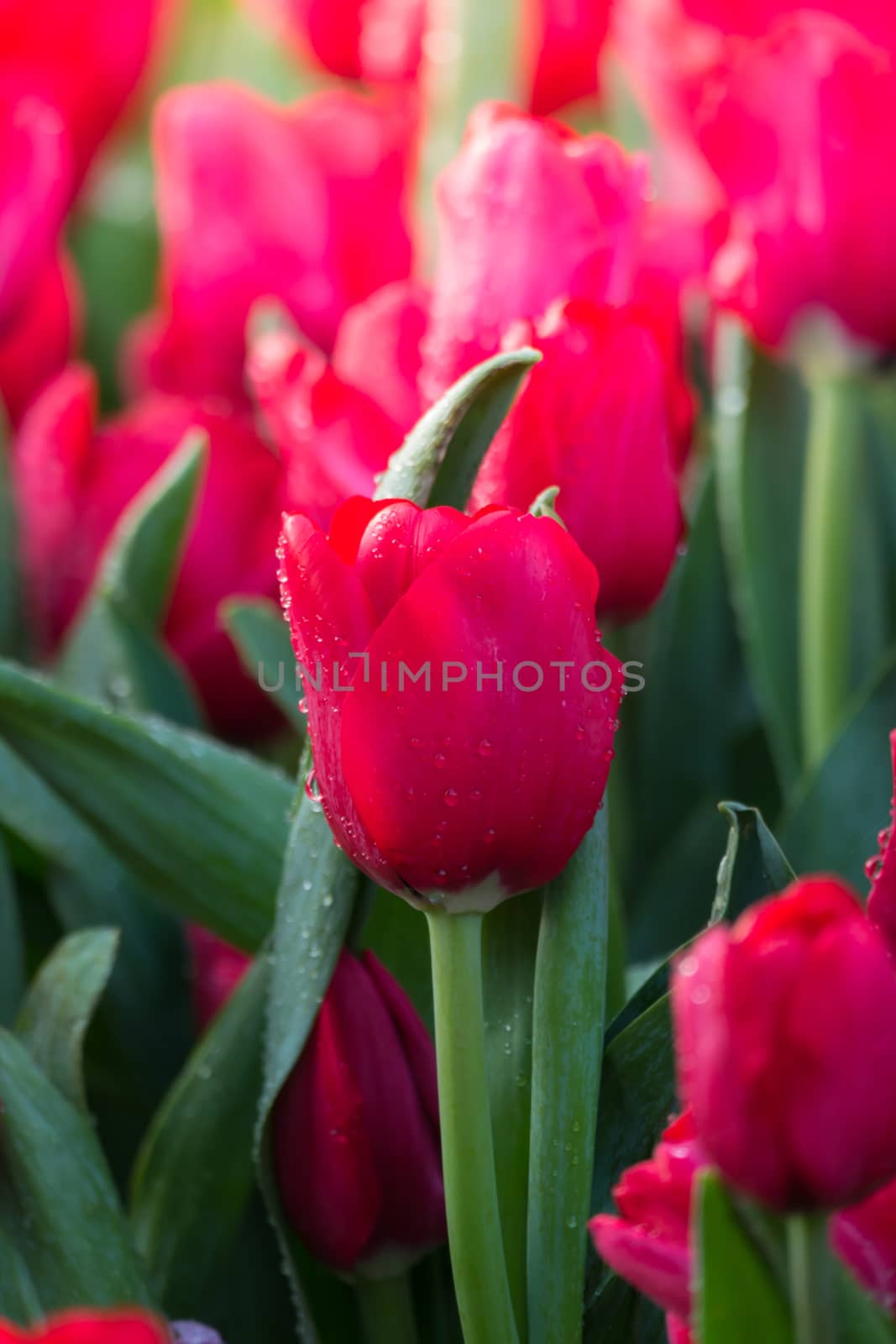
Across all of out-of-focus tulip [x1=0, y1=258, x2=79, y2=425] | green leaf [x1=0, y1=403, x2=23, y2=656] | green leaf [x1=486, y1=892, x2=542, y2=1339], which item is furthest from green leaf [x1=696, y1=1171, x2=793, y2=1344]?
out-of-focus tulip [x1=0, y1=258, x2=79, y2=425]

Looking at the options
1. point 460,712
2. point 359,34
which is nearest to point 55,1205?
point 460,712

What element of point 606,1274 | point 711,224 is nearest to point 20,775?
point 606,1274

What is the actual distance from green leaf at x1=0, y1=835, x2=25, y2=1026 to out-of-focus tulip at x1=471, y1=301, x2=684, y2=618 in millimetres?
192

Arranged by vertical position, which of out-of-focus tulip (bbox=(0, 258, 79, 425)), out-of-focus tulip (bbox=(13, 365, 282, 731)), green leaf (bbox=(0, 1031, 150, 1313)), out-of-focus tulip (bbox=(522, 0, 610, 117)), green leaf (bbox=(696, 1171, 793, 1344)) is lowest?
green leaf (bbox=(0, 1031, 150, 1313))

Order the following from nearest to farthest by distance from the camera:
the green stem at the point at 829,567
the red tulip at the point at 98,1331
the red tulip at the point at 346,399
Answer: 1. the red tulip at the point at 98,1331
2. the red tulip at the point at 346,399
3. the green stem at the point at 829,567

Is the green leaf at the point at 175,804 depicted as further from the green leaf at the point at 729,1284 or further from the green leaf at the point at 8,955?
the green leaf at the point at 729,1284

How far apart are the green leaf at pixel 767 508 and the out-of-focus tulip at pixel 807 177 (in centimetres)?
5

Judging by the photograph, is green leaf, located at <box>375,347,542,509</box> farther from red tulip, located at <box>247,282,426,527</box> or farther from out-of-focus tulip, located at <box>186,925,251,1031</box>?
out-of-focus tulip, located at <box>186,925,251,1031</box>

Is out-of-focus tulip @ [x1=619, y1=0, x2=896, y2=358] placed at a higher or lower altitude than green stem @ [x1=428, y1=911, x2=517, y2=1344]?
higher

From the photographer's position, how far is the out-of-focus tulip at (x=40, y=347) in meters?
0.77

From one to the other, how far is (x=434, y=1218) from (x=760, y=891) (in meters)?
0.11

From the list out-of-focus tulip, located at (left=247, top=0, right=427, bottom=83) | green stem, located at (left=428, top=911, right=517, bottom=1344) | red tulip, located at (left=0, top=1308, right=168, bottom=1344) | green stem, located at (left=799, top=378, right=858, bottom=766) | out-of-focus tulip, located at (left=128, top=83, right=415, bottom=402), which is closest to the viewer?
red tulip, located at (left=0, top=1308, right=168, bottom=1344)

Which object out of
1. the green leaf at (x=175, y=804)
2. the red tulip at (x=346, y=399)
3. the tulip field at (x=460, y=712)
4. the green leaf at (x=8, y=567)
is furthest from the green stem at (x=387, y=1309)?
the green leaf at (x=8, y=567)

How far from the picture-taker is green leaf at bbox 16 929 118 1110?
40 centimetres
